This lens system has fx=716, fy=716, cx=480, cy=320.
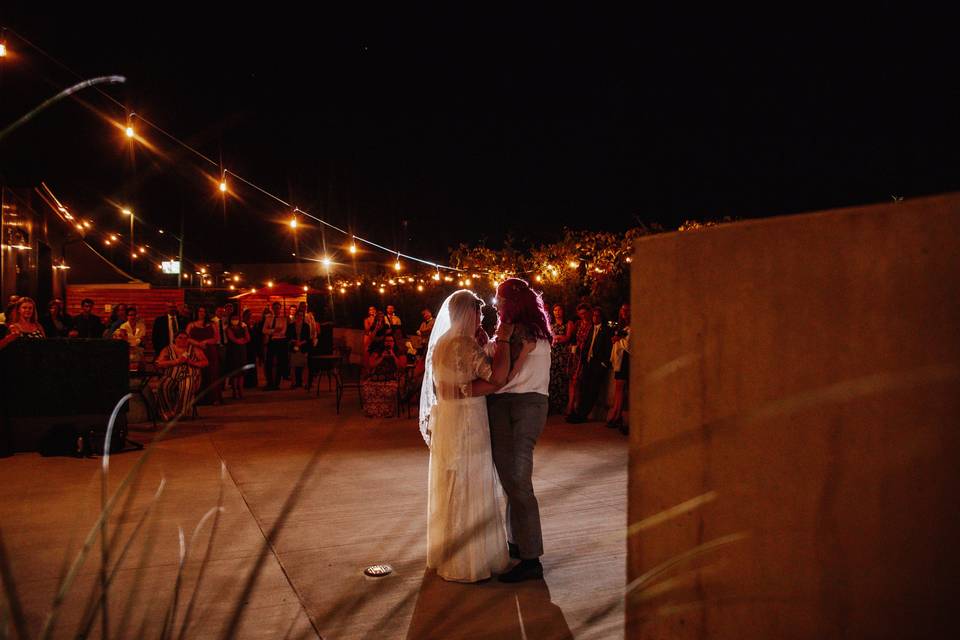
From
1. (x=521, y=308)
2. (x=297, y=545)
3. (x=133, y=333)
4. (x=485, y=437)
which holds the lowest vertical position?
(x=297, y=545)

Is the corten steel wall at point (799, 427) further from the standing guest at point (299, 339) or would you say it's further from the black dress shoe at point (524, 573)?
the standing guest at point (299, 339)

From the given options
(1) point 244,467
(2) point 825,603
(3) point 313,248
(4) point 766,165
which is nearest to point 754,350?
(2) point 825,603

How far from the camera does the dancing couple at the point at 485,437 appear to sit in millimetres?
4348

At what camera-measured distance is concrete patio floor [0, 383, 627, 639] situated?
3.79 m

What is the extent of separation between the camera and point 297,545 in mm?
5027

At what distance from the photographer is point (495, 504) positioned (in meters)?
4.45

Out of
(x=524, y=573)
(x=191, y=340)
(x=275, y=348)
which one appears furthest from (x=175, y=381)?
(x=524, y=573)

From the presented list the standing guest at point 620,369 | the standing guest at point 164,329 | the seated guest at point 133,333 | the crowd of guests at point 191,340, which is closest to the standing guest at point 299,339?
the crowd of guests at point 191,340

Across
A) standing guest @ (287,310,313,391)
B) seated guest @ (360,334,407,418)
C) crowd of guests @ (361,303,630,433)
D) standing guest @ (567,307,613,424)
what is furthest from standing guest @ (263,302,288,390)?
standing guest @ (567,307,613,424)

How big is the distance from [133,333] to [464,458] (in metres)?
9.61

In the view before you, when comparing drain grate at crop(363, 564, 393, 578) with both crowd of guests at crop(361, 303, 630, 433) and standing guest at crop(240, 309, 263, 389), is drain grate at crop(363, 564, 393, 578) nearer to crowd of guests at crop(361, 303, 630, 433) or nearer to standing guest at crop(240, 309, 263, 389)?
crowd of guests at crop(361, 303, 630, 433)

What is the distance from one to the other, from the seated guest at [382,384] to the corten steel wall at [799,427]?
936 centimetres

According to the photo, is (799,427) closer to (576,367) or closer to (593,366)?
(593,366)

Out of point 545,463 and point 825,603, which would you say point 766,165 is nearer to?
point 545,463
